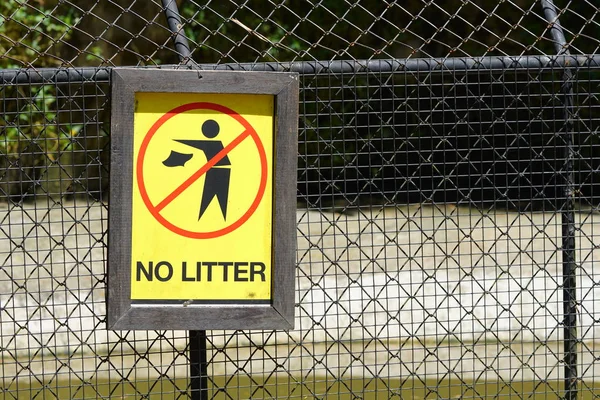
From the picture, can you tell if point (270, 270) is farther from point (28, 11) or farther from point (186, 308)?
point (28, 11)

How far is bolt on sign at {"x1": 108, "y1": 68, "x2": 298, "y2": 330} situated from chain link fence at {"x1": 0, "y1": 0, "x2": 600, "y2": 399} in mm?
152

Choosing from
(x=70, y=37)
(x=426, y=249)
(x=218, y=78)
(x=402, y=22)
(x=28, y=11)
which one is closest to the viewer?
(x=218, y=78)

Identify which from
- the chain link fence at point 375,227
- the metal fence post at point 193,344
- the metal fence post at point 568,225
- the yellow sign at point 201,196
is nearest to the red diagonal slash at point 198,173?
the yellow sign at point 201,196

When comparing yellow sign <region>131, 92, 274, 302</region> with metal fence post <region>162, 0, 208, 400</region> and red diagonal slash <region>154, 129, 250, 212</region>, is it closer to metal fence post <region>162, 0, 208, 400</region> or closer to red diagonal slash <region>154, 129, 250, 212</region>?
red diagonal slash <region>154, 129, 250, 212</region>

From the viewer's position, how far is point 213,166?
8.78ft

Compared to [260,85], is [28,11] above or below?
above

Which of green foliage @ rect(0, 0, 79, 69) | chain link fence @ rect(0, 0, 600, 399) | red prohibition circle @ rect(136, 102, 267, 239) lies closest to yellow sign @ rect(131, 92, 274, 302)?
red prohibition circle @ rect(136, 102, 267, 239)

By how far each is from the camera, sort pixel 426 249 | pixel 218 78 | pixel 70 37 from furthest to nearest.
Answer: pixel 70 37 → pixel 426 249 → pixel 218 78

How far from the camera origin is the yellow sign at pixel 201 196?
265cm

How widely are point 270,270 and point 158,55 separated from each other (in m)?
5.82

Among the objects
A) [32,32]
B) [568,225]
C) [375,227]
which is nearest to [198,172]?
[568,225]

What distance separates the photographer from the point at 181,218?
267 centimetres

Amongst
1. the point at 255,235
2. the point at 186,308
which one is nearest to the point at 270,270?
the point at 255,235

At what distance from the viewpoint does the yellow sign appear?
265cm
